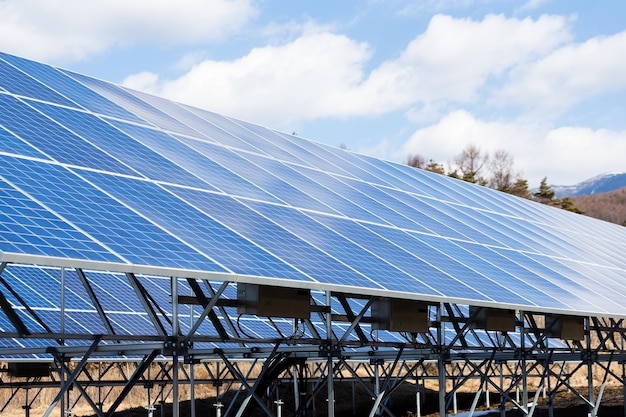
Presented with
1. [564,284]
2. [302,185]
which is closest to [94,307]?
[302,185]

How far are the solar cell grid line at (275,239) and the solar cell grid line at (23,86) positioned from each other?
398cm

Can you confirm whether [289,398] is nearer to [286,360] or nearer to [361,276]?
[286,360]

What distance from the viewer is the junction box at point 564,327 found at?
25.5 m

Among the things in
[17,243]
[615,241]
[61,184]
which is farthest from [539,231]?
[17,243]

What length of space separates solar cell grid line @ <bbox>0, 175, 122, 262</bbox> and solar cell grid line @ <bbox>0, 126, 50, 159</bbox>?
179cm

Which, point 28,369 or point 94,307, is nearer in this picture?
point 94,307

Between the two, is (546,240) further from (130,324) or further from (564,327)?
(130,324)

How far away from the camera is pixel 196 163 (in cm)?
1811

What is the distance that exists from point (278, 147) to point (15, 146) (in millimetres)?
10818

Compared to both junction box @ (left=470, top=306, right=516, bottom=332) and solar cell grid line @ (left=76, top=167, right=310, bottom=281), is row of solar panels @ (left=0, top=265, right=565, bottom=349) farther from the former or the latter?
solar cell grid line @ (left=76, top=167, right=310, bottom=281)

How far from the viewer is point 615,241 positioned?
3581cm

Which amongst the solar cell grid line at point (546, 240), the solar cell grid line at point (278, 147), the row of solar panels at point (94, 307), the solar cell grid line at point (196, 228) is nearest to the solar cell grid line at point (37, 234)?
the solar cell grid line at point (196, 228)

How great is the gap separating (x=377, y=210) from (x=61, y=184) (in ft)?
30.8

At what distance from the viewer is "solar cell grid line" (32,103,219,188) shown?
1605 centimetres
